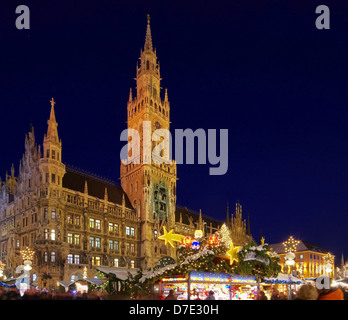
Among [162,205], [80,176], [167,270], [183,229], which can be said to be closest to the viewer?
[167,270]

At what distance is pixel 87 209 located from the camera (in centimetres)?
6191

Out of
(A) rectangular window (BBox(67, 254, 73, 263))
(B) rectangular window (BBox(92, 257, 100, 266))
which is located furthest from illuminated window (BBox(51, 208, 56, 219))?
(B) rectangular window (BBox(92, 257, 100, 266))

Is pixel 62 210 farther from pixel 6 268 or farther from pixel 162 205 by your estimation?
pixel 162 205

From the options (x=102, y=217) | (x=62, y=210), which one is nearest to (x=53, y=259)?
(x=62, y=210)

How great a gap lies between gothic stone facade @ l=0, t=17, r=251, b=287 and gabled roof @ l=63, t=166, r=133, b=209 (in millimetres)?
217

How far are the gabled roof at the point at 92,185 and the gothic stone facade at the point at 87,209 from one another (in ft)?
0.71

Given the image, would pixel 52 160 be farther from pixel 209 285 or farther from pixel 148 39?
pixel 209 285

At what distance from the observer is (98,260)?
62.2m

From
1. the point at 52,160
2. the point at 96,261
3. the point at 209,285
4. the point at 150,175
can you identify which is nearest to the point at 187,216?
the point at 150,175

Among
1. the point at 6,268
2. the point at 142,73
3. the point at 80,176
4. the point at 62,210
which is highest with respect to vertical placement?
the point at 142,73

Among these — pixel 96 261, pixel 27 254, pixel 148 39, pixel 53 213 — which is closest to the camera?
pixel 27 254

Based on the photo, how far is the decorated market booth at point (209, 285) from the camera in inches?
878

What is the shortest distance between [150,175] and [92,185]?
10.8 meters
